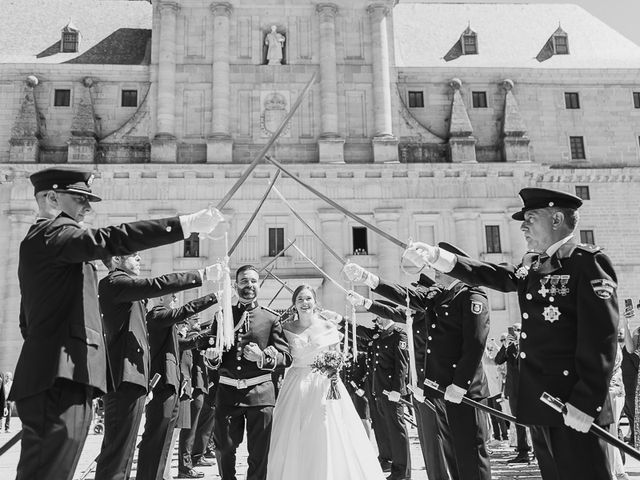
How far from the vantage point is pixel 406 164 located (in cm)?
3008

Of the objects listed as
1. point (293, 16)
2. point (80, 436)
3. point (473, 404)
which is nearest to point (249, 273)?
point (473, 404)

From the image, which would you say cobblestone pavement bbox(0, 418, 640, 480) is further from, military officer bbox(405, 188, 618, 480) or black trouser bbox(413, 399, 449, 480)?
military officer bbox(405, 188, 618, 480)

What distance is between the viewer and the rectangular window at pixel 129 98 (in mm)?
32375

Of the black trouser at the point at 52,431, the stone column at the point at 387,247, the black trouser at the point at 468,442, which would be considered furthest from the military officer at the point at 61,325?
the stone column at the point at 387,247

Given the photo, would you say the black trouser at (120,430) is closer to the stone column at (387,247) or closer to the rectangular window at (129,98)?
the stone column at (387,247)

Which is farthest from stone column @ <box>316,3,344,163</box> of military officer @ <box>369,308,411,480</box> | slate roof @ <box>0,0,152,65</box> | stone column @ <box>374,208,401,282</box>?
military officer @ <box>369,308,411,480</box>

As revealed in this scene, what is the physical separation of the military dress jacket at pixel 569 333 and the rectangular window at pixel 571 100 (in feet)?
107

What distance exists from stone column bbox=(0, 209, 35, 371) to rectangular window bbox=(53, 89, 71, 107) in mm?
6486

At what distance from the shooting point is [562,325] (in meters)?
4.83

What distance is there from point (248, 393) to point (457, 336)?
2580mm

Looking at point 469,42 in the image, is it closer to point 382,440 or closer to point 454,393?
point 382,440

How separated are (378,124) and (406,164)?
2.76 meters

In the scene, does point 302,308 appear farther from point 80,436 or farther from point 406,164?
point 406,164

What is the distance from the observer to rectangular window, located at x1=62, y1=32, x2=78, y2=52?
3406cm
